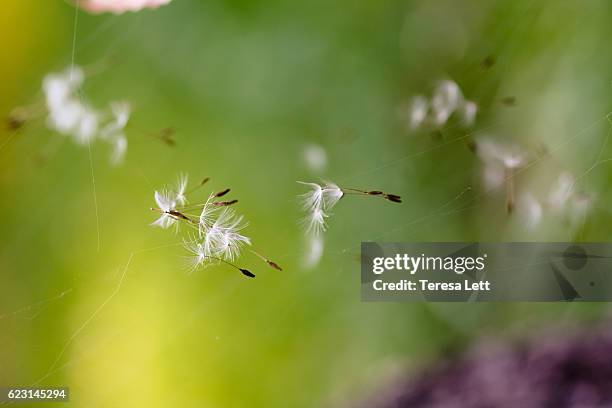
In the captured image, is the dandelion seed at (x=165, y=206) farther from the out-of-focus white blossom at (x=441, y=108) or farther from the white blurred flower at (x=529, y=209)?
the white blurred flower at (x=529, y=209)

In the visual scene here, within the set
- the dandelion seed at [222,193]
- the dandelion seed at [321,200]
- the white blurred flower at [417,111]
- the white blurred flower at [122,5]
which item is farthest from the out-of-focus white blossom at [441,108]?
the white blurred flower at [122,5]

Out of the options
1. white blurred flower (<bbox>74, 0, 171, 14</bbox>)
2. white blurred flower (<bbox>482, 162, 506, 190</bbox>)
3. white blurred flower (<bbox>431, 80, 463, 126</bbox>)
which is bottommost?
white blurred flower (<bbox>482, 162, 506, 190</bbox>)

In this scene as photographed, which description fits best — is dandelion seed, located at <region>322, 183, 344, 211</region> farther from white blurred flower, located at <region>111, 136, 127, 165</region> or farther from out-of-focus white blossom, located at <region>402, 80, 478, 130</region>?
white blurred flower, located at <region>111, 136, 127, 165</region>

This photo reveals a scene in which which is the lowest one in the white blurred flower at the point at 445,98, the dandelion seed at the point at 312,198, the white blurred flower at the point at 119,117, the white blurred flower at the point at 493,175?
the dandelion seed at the point at 312,198

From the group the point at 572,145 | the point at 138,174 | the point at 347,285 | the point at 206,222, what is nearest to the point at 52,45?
the point at 138,174

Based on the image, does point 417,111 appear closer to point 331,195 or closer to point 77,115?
point 331,195

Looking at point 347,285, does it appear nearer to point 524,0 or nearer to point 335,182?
point 335,182

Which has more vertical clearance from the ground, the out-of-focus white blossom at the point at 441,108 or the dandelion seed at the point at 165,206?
the out-of-focus white blossom at the point at 441,108

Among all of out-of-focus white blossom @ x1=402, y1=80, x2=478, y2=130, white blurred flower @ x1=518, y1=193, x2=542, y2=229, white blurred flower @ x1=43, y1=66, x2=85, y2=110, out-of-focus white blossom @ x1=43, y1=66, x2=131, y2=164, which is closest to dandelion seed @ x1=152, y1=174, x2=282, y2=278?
out-of-focus white blossom @ x1=43, y1=66, x2=131, y2=164

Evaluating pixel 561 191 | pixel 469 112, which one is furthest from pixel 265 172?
pixel 561 191
